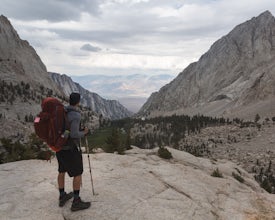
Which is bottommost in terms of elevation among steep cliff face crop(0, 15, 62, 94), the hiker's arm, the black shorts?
the black shorts

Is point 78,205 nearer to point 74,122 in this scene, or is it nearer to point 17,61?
point 74,122

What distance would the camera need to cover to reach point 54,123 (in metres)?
10.6

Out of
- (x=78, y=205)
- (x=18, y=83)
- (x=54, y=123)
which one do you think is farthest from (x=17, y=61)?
(x=78, y=205)

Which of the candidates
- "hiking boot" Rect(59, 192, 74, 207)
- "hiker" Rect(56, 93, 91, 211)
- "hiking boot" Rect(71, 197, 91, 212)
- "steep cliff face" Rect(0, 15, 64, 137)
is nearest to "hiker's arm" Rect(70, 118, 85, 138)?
"hiker" Rect(56, 93, 91, 211)

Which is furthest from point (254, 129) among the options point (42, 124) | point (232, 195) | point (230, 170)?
point (42, 124)

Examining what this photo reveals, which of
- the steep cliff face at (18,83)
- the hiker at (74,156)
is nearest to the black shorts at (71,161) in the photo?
the hiker at (74,156)

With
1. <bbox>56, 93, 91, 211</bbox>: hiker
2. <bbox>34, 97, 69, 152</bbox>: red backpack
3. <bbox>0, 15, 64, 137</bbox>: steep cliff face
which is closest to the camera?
<bbox>34, 97, 69, 152</bbox>: red backpack

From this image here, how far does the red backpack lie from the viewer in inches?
415

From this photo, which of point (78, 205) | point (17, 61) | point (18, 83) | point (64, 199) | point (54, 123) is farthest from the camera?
point (17, 61)

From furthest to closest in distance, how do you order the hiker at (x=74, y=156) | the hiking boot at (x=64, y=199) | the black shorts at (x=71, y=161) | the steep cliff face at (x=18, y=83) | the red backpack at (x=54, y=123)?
the steep cliff face at (x=18, y=83) → the hiking boot at (x=64, y=199) → the black shorts at (x=71, y=161) → the hiker at (x=74, y=156) → the red backpack at (x=54, y=123)

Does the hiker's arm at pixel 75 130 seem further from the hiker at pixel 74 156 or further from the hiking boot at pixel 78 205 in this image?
the hiking boot at pixel 78 205

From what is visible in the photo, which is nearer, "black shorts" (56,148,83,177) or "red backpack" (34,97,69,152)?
"red backpack" (34,97,69,152)

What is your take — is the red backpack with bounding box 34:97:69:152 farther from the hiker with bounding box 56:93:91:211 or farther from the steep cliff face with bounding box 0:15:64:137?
the steep cliff face with bounding box 0:15:64:137

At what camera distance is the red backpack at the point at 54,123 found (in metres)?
10.5
